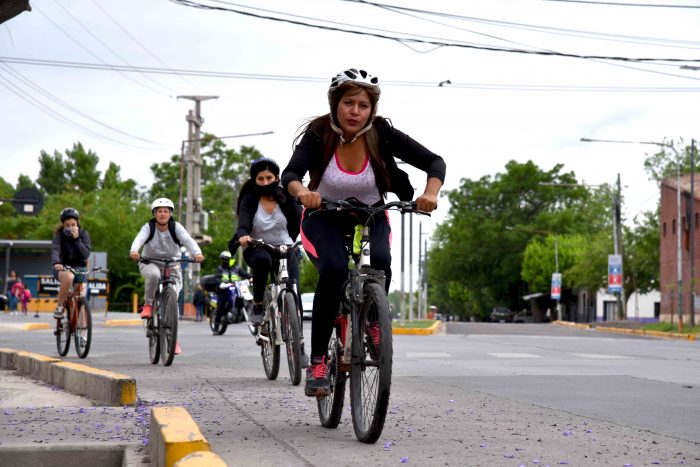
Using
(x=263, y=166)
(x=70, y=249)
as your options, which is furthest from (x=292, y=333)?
(x=70, y=249)

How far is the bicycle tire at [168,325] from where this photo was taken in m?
11.4

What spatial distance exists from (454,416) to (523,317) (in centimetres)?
10179

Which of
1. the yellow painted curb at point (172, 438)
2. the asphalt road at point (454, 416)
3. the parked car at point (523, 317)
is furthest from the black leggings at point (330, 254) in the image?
the parked car at point (523, 317)

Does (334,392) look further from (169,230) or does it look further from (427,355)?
(427,355)

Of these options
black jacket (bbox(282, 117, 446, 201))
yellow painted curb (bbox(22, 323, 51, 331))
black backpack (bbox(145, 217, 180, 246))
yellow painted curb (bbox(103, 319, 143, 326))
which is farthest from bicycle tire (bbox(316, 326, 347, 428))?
yellow painted curb (bbox(103, 319, 143, 326))

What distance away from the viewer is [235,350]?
16.1 meters

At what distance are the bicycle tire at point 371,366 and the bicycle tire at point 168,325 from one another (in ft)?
19.3

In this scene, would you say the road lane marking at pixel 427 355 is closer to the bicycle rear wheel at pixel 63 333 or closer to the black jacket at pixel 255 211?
the bicycle rear wheel at pixel 63 333

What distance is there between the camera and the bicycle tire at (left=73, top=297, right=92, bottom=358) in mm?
12945

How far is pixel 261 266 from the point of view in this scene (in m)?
9.98

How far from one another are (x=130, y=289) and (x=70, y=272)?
71.0 m

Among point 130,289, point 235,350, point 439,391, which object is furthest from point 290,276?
point 130,289

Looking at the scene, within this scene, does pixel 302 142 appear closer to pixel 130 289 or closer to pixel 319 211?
pixel 319 211

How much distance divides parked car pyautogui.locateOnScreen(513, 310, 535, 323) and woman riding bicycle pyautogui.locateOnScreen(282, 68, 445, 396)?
10122cm
